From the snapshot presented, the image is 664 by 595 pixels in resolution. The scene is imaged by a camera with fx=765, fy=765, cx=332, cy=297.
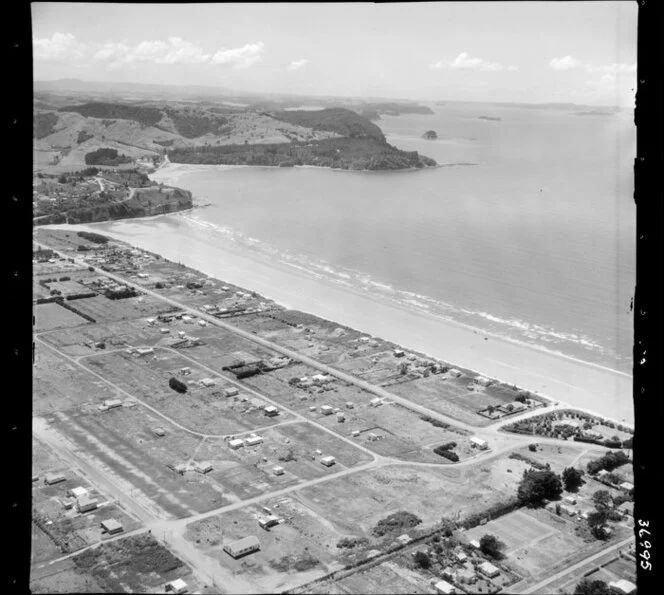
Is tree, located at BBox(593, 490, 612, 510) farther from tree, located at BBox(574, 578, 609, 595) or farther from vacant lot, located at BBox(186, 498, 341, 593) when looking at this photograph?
vacant lot, located at BBox(186, 498, 341, 593)

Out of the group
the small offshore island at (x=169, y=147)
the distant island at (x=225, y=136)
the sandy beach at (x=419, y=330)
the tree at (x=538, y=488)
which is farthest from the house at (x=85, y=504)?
the distant island at (x=225, y=136)

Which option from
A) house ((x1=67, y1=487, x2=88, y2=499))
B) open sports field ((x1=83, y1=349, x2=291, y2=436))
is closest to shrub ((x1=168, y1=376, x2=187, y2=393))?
open sports field ((x1=83, y1=349, x2=291, y2=436))

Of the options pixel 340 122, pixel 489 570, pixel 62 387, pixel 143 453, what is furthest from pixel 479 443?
pixel 340 122

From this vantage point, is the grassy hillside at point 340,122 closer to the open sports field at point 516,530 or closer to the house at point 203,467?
the house at point 203,467

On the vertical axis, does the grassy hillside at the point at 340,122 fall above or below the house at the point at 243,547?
above

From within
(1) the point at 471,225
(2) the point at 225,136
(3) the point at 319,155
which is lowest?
(1) the point at 471,225

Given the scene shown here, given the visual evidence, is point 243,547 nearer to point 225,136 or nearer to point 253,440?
point 253,440
